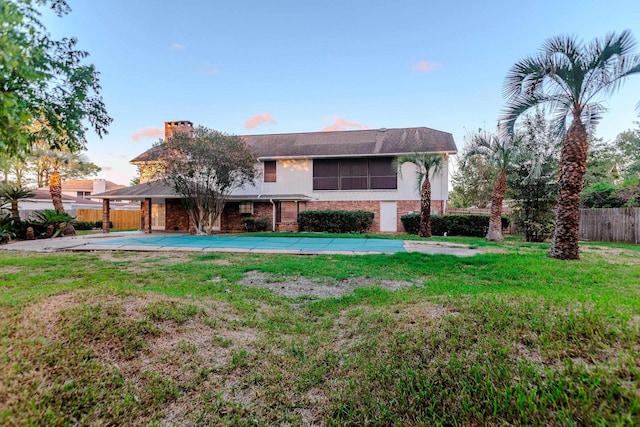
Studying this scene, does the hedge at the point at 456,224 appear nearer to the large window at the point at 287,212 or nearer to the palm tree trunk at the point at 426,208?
the palm tree trunk at the point at 426,208

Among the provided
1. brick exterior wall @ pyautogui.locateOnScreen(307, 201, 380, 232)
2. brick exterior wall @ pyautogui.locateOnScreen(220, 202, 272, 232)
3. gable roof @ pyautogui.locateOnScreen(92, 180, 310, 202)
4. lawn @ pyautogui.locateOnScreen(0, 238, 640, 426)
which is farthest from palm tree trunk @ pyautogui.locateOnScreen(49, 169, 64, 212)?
lawn @ pyautogui.locateOnScreen(0, 238, 640, 426)

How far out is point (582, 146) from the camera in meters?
8.52

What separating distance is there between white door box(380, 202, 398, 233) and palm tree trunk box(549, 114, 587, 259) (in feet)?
38.9

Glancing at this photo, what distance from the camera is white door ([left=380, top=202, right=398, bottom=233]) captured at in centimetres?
2058

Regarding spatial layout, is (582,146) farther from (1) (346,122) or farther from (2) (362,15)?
(1) (346,122)

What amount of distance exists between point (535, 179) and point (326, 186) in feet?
39.6

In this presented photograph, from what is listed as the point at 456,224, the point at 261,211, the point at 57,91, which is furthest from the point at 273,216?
the point at 57,91

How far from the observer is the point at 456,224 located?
18.2m

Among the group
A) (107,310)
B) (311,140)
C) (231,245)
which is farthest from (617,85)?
(311,140)

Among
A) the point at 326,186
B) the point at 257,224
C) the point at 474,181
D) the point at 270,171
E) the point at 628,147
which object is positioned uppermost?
the point at 628,147

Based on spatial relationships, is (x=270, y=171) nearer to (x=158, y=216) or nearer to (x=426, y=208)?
(x=158, y=216)

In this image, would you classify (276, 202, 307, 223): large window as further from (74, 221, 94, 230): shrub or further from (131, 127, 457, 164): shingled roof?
(74, 221, 94, 230): shrub

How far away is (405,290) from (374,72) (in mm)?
13736

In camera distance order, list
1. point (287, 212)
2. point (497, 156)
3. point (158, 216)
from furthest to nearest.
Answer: point (158, 216) → point (287, 212) → point (497, 156)
